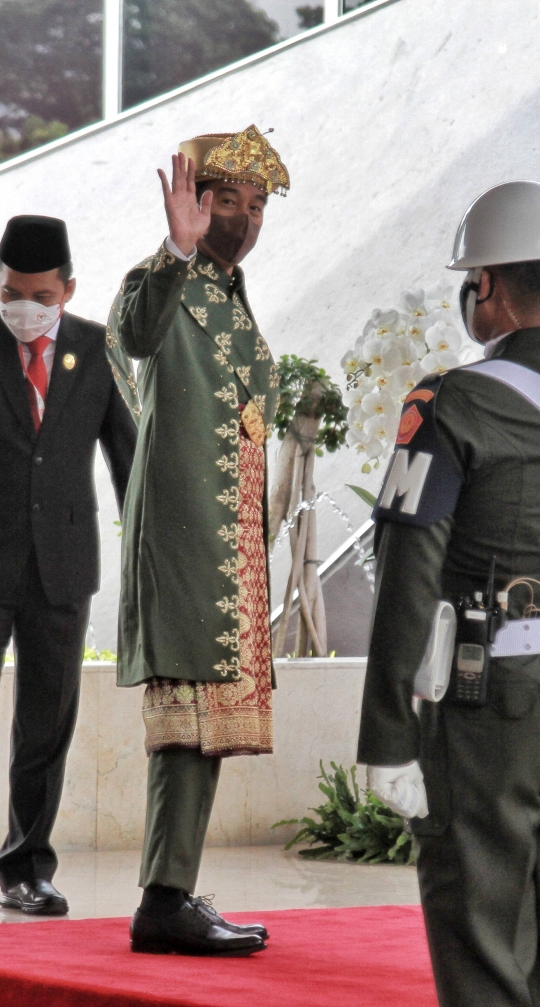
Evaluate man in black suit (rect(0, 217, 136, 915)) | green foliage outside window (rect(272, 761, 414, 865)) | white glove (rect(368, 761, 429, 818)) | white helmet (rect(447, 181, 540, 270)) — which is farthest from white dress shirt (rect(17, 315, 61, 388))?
white glove (rect(368, 761, 429, 818))

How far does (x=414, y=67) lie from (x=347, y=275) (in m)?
1.19

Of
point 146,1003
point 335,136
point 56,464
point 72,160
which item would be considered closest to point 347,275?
point 335,136

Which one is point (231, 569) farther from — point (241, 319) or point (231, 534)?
point (241, 319)

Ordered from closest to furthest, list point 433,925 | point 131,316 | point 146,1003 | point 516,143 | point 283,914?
1. point 433,925
2. point 146,1003
3. point 131,316
4. point 283,914
5. point 516,143

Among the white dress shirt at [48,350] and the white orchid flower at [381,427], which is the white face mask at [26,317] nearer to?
the white dress shirt at [48,350]

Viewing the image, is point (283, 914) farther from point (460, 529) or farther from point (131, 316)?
point (460, 529)

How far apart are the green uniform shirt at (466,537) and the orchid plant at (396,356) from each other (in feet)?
6.31

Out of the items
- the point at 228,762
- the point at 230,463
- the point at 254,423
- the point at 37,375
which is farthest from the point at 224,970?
the point at 228,762

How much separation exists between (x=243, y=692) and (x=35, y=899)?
93cm

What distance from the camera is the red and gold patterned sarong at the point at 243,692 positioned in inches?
98.3

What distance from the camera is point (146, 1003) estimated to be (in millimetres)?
2162

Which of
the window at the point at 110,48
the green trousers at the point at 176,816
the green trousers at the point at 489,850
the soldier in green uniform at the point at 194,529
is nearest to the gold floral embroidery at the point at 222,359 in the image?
the soldier in green uniform at the point at 194,529

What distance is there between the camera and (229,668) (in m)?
2.55

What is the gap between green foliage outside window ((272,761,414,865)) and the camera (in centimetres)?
423
